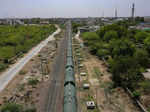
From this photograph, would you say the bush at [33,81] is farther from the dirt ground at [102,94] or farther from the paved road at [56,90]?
the dirt ground at [102,94]

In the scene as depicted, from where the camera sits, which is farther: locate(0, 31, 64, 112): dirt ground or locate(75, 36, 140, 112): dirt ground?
locate(0, 31, 64, 112): dirt ground

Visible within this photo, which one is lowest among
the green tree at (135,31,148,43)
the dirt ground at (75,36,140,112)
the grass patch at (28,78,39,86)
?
the dirt ground at (75,36,140,112)

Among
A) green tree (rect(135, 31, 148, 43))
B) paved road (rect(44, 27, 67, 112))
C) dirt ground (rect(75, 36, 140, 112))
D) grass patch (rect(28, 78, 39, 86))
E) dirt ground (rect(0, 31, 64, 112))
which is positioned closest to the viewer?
dirt ground (rect(75, 36, 140, 112))

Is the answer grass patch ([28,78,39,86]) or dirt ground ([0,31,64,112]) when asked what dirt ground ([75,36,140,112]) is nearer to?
dirt ground ([0,31,64,112])

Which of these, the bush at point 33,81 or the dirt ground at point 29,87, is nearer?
the dirt ground at point 29,87

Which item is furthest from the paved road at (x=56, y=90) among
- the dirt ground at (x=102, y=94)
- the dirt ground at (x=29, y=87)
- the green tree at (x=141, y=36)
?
the green tree at (x=141, y=36)

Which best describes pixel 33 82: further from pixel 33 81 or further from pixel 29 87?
pixel 29 87

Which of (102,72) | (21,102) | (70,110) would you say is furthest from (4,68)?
(70,110)

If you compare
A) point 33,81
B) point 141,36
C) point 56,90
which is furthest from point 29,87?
point 141,36

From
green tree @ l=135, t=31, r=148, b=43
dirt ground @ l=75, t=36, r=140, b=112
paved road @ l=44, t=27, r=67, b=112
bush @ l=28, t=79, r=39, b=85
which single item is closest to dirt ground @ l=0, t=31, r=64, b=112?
bush @ l=28, t=79, r=39, b=85

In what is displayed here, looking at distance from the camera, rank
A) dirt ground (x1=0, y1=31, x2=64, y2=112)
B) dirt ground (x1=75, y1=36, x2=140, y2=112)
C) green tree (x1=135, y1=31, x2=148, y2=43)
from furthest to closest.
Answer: green tree (x1=135, y1=31, x2=148, y2=43), dirt ground (x1=0, y1=31, x2=64, y2=112), dirt ground (x1=75, y1=36, x2=140, y2=112)
